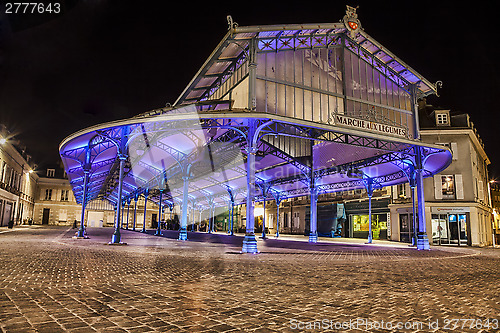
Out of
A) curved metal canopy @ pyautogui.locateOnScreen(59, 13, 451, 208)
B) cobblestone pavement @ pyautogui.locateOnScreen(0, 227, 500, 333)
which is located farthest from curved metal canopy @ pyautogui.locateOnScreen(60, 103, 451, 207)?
cobblestone pavement @ pyautogui.locateOnScreen(0, 227, 500, 333)

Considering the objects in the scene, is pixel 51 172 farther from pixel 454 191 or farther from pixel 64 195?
pixel 454 191

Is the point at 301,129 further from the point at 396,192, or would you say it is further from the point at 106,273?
the point at 396,192

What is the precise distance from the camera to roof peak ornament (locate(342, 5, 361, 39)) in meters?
16.4

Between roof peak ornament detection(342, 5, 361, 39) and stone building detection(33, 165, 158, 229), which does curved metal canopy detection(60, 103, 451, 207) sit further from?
stone building detection(33, 165, 158, 229)

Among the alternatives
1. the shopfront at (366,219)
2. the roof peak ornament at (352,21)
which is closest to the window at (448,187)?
the shopfront at (366,219)

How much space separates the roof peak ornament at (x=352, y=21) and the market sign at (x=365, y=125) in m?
4.57

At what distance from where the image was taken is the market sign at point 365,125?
16.4m

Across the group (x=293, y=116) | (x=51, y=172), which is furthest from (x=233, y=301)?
(x=51, y=172)

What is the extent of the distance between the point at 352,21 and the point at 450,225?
66.5 ft

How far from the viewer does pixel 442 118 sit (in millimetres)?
28391

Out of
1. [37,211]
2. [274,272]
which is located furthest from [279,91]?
[37,211]

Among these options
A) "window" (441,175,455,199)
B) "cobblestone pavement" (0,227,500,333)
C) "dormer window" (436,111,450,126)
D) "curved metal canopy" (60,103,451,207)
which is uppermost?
"dormer window" (436,111,450,126)

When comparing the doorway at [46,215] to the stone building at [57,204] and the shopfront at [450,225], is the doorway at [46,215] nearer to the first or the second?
the stone building at [57,204]

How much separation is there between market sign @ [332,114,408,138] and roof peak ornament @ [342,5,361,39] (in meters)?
4.57
